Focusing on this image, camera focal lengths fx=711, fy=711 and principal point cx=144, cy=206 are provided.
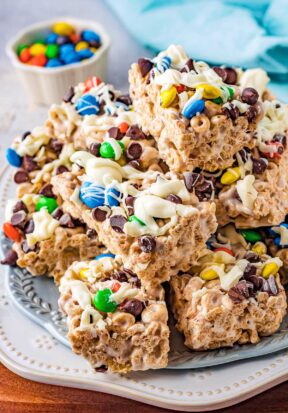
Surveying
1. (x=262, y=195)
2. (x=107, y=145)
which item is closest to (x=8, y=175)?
(x=107, y=145)

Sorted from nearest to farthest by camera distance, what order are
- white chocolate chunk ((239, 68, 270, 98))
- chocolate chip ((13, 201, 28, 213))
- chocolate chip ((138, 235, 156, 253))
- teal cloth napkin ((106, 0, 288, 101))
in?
chocolate chip ((138, 235, 156, 253))
white chocolate chunk ((239, 68, 270, 98))
chocolate chip ((13, 201, 28, 213))
teal cloth napkin ((106, 0, 288, 101))

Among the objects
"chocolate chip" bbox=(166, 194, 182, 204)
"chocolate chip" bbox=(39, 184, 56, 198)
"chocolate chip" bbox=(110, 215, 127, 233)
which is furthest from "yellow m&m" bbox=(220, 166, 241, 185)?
"chocolate chip" bbox=(39, 184, 56, 198)

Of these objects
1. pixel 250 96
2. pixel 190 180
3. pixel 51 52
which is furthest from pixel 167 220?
pixel 51 52

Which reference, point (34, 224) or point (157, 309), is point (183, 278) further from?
point (34, 224)

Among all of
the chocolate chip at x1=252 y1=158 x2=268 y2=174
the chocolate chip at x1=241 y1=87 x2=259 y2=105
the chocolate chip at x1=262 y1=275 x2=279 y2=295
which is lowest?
the chocolate chip at x1=262 y1=275 x2=279 y2=295

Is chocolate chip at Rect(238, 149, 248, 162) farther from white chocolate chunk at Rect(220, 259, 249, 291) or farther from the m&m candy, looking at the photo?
the m&m candy

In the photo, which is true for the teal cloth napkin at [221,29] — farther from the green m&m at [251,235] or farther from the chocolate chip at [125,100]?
the green m&m at [251,235]
